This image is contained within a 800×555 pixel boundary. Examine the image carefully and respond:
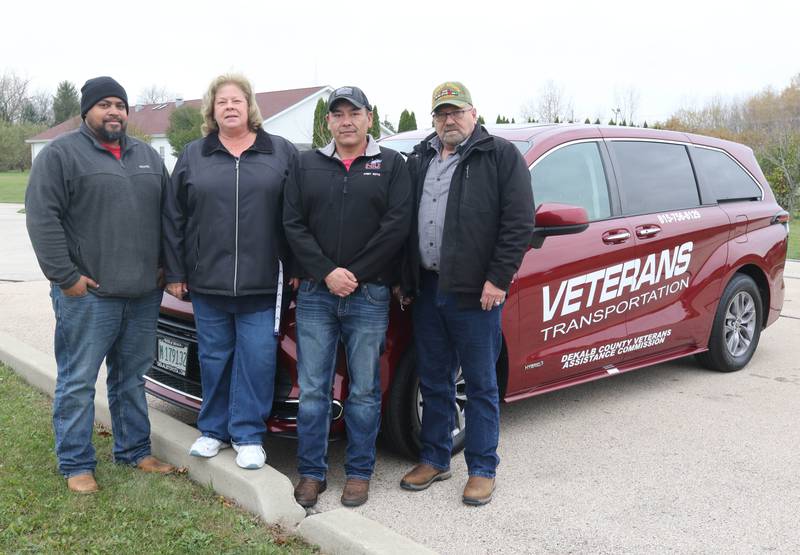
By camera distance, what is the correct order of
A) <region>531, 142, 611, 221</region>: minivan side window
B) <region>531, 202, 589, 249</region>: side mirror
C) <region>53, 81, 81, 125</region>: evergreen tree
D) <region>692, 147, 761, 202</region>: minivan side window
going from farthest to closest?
<region>53, 81, 81, 125</region>: evergreen tree < <region>692, 147, 761, 202</region>: minivan side window < <region>531, 142, 611, 221</region>: minivan side window < <region>531, 202, 589, 249</region>: side mirror

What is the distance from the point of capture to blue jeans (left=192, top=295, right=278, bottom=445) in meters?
3.61

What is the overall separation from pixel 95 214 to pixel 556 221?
2.15 metres

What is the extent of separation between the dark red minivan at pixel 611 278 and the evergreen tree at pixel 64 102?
249 ft

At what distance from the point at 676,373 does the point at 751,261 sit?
0.96 metres

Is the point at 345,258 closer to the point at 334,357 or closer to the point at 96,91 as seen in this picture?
the point at 334,357

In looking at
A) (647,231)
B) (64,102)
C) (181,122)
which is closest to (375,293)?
(647,231)

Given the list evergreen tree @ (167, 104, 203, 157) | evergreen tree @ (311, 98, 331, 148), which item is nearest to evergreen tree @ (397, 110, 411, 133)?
evergreen tree @ (311, 98, 331, 148)

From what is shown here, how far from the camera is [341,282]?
3375mm

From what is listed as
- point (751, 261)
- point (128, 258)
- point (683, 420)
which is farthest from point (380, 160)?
point (751, 261)

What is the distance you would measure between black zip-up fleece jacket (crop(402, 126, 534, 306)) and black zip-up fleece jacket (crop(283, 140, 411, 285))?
0.74ft

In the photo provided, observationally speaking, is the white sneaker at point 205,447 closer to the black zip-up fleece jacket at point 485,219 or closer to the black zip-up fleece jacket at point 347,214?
the black zip-up fleece jacket at point 347,214

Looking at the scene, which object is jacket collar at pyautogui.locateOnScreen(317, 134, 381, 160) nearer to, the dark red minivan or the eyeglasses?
the eyeglasses

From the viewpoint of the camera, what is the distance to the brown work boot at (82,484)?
11.6 ft

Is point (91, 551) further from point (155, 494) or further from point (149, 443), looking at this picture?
point (149, 443)
